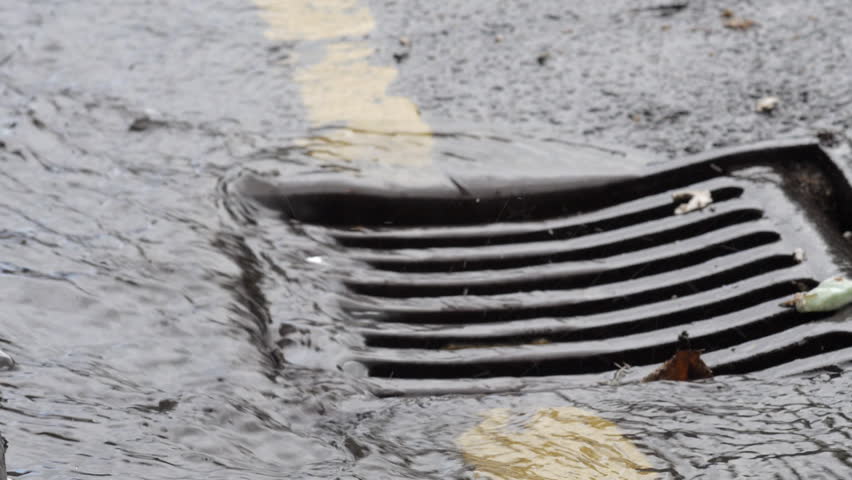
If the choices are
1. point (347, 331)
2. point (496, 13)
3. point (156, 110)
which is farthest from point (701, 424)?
point (496, 13)

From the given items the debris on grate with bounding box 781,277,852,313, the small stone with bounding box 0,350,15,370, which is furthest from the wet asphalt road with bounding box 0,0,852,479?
the debris on grate with bounding box 781,277,852,313

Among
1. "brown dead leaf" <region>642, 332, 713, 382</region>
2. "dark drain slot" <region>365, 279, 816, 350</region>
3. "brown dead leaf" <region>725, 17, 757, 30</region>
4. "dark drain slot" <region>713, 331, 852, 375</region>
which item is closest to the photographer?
"brown dead leaf" <region>642, 332, 713, 382</region>

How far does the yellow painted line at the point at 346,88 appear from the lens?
2.73 m

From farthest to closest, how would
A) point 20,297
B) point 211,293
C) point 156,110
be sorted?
point 156,110 < point 211,293 < point 20,297

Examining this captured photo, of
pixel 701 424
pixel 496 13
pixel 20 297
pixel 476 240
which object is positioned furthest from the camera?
pixel 496 13

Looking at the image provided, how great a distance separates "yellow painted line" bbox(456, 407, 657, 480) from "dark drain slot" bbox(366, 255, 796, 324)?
18.1 inches

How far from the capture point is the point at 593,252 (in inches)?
95.2

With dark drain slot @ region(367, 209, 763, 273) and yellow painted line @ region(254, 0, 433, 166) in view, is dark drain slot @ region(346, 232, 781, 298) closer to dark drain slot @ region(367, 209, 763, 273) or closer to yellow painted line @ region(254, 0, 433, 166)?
dark drain slot @ region(367, 209, 763, 273)

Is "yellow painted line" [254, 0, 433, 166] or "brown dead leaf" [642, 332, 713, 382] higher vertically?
"yellow painted line" [254, 0, 433, 166]

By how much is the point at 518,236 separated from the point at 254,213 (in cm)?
69

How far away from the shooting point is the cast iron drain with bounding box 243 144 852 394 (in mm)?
2094

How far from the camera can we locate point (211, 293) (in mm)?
2119

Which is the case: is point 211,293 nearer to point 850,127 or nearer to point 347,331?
point 347,331

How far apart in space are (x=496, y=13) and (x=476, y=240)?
1.33 metres
